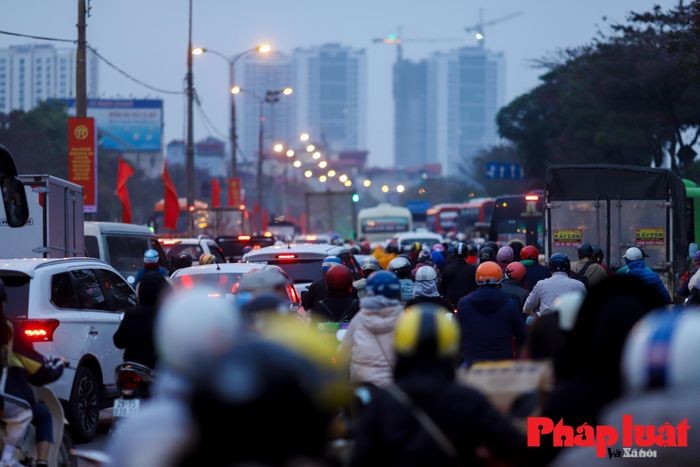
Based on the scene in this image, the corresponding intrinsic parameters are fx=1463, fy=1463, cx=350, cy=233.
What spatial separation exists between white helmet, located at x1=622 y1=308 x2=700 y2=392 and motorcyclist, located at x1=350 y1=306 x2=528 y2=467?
773 millimetres

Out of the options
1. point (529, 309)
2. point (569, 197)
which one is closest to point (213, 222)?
point (569, 197)

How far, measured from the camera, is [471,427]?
5.29m

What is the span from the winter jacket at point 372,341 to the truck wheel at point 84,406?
394 cm

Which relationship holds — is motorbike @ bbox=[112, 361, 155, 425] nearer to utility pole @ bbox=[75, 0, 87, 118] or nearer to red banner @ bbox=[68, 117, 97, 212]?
utility pole @ bbox=[75, 0, 87, 118]

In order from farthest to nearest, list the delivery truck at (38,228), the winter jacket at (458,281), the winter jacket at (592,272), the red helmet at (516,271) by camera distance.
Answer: the delivery truck at (38,228) < the winter jacket at (458,281) < the winter jacket at (592,272) < the red helmet at (516,271)

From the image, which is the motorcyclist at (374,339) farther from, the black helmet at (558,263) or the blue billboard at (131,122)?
the blue billboard at (131,122)

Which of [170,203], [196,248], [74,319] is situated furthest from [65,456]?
[170,203]

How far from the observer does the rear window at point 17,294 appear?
1177 centimetres

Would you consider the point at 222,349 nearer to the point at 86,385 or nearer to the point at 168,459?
the point at 168,459

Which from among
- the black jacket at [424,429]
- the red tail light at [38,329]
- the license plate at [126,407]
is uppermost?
the black jacket at [424,429]

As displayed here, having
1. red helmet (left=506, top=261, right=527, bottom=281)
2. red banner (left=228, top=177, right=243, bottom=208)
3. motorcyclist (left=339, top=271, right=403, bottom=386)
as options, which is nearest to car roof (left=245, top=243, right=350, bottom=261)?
red helmet (left=506, top=261, right=527, bottom=281)

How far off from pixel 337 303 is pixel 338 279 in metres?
0.20

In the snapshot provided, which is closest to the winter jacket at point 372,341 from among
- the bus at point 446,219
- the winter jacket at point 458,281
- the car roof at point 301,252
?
the winter jacket at point 458,281

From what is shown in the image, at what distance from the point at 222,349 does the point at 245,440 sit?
10.9 inches
